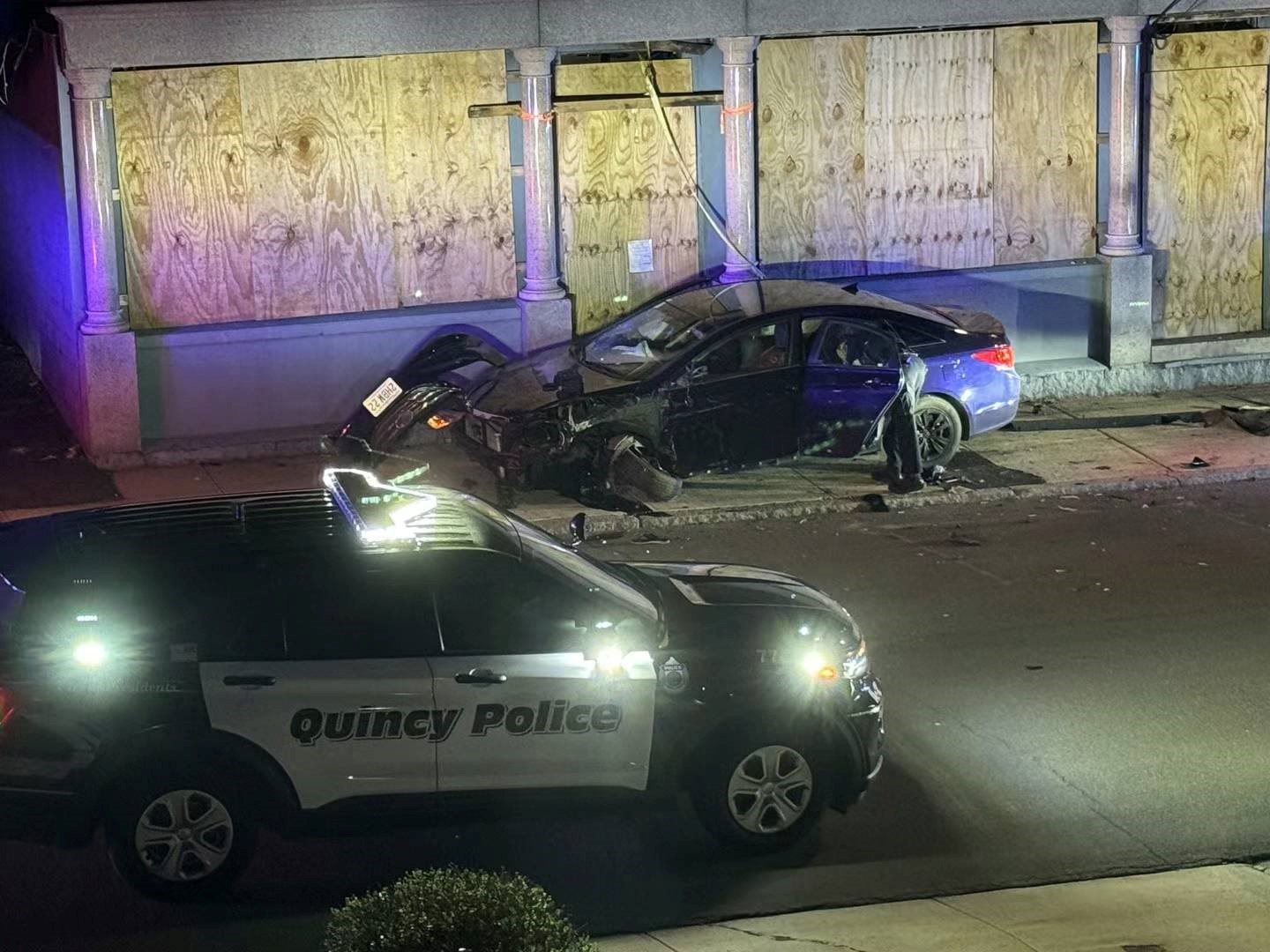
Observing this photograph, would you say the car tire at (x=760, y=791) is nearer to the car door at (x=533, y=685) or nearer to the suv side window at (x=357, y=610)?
the car door at (x=533, y=685)

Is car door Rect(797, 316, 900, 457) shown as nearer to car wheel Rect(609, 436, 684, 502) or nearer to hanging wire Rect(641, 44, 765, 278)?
car wheel Rect(609, 436, 684, 502)

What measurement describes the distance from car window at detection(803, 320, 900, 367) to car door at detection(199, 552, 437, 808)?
23.0 feet

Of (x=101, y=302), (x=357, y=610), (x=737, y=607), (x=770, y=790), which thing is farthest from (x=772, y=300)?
(x=357, y=610)

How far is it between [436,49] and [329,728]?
895 cm

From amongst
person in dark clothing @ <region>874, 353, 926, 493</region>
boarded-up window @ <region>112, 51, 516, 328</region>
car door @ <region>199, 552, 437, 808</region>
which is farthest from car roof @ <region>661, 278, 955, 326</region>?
car door @ <region>199, 552, 437, 808</region>

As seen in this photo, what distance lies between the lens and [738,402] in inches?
578

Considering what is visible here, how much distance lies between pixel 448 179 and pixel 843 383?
398cm

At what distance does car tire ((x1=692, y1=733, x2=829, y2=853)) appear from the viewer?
8.57 m

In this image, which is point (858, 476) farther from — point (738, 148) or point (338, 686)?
point (338, 686)

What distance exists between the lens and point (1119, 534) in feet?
46.2

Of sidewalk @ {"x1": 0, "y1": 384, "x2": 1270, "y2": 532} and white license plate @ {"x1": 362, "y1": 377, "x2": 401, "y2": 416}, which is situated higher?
white license plate @ {"x1": 362, "y1": 377, "x2": 401, "y2": 416}

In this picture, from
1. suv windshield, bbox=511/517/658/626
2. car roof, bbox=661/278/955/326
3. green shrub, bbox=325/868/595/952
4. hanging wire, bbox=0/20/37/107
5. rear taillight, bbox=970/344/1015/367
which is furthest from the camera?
hanging wire, bbox=0/20/37/107

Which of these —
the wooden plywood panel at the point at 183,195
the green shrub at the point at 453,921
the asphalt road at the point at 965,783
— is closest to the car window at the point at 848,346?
the asphalt road at the point at 965,783

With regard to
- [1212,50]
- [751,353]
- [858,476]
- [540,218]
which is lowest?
[858,476]
